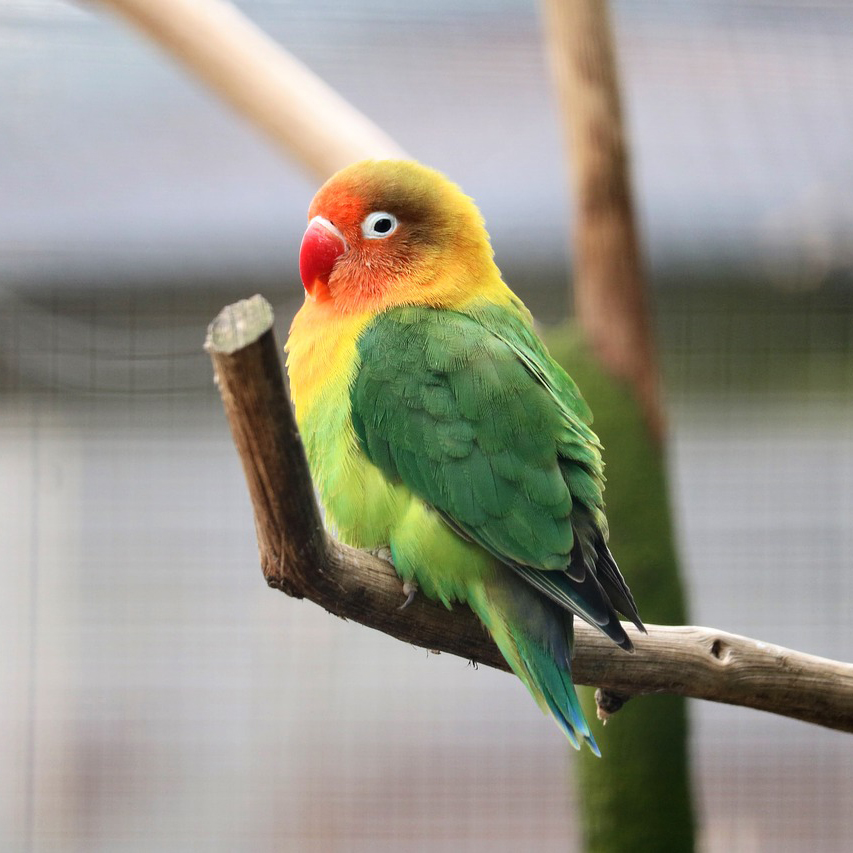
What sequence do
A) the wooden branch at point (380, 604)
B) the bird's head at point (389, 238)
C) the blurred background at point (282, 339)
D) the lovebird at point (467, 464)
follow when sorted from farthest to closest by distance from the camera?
the blurred background at point (282, 339) → the bird's head at point (389, 238) → the lovebird at point (467, 464) → the wooden branch at point (380, 604)

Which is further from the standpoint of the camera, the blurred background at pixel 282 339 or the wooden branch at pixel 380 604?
the blurred background at pixel 282 339

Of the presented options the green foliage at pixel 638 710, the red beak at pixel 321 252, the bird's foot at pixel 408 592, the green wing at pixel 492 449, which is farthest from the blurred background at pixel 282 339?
the bird's foot at pixel 408 592

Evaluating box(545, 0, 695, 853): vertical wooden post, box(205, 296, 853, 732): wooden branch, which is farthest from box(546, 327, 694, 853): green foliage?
box(205, 296, 853, 732): wooden branch

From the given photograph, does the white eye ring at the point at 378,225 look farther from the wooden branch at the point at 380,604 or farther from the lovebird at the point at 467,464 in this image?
the wooden branch at the point at 380,604

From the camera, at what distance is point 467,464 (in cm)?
127

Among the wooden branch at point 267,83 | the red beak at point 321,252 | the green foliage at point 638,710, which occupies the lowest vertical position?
the green foliage at point 638,710

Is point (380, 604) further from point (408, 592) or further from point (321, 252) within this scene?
point (321, 252)

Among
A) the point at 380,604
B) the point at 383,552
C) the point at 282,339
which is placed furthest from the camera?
the point at 282,339

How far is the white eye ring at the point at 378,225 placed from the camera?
4.86 ft

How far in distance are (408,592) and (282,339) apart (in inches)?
77.4

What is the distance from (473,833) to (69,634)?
4.76 ft

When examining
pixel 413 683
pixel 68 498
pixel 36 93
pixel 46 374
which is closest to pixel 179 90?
pixel 36 93

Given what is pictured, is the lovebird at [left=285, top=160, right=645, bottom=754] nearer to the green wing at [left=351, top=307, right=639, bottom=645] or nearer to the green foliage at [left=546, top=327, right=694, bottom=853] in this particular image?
the green wing at [left=351, top=307, right=639, bottom=645]

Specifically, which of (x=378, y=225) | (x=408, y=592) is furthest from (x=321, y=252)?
(x=408, y=592)
